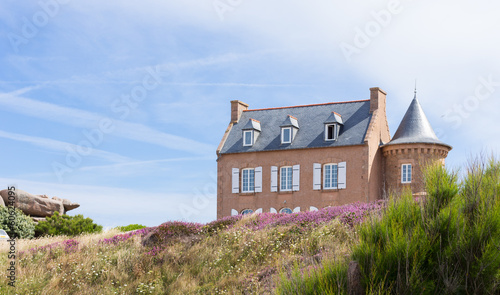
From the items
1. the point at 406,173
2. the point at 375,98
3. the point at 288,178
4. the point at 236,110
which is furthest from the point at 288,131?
the point at 406,173

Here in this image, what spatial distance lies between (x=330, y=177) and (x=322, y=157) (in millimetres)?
1336

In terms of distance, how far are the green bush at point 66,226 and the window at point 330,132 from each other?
14484 millimetres

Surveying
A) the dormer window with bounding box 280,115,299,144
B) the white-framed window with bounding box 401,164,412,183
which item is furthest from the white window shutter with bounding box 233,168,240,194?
the white-framed window with bounding box 401,164,412,183

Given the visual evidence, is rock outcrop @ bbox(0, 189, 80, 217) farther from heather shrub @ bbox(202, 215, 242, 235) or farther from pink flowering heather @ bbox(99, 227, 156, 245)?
heather shrub @ bbox(202, 215, 242, 235)

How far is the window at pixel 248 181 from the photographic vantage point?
34.2m

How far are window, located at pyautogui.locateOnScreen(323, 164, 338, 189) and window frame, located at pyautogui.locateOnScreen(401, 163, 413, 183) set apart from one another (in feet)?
13.1

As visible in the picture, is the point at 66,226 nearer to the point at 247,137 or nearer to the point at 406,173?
the point at 247,137

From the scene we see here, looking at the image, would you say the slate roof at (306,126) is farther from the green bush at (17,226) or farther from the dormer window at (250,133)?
the green bush at (17,226)

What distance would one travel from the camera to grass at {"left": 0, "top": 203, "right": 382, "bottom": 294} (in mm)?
13445

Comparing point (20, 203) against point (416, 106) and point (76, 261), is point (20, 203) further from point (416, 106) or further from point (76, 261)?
point (416, 106)

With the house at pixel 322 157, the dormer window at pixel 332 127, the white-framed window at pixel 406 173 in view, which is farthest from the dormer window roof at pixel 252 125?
the white-framed window at pixel 406 173

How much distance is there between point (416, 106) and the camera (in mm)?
34875

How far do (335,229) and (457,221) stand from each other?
6809 mm

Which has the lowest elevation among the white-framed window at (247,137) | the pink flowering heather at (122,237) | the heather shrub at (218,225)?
the pink flowering heather at (122,237)
